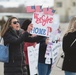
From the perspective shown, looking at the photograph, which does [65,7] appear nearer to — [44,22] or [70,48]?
[44,22]

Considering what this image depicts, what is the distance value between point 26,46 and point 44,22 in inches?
22.5

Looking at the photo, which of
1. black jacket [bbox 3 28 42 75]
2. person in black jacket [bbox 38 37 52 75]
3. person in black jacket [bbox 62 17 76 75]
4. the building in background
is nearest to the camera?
person in black jacket [bbox 62 17 76 75]

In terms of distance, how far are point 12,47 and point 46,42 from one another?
804mm

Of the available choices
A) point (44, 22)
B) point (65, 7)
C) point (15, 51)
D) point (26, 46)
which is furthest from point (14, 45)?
point (65, 7)

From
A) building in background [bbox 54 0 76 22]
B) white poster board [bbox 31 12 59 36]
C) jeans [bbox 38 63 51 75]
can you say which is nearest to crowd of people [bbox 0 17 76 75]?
jeans [bbox 38 63 51 75]

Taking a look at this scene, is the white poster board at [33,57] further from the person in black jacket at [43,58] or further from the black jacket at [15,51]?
the black jacket at [15,51]

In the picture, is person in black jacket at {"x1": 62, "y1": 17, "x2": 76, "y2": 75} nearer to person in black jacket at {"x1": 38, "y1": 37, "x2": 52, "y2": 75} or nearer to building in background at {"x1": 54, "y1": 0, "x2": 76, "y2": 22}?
person in black jacket at {"x1": 38, "y1": 37, "x2": 52, "y2": 75}

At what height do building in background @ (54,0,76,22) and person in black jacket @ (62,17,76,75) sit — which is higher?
building in background @ (54,0,76,22)

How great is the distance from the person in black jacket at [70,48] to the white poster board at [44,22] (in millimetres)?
995

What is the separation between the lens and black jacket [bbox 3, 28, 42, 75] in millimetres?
5363

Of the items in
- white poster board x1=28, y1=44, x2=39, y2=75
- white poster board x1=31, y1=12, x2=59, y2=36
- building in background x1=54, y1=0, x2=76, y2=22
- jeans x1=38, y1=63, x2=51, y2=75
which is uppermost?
building in background x1=54, y1=0, x2=76, y2=22

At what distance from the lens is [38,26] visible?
5.97 metres

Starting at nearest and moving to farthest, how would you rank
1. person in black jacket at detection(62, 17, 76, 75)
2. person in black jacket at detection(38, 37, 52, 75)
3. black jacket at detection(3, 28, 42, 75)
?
1. person in black jacket at detection(62, 17, 76, 75)
2. black jacket at detection(3, 28, 42, 75)
3. person in black jacket at detection(38, 37, 52, 75)

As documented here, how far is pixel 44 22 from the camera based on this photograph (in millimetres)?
5992
